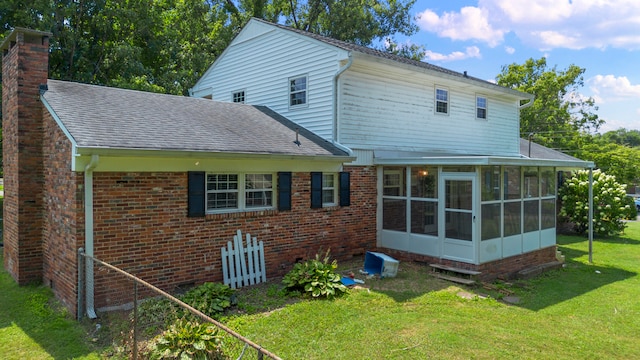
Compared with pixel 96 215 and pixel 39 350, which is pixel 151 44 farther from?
pixel 39 350

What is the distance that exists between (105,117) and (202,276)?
3597mm

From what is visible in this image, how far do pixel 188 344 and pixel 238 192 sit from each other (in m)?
4.14

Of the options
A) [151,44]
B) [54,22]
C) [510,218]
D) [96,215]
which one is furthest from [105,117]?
[151,44]

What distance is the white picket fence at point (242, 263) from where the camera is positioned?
842cm

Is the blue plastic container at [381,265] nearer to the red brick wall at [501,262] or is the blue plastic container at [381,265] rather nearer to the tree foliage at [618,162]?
the red brick wall at [501,262]

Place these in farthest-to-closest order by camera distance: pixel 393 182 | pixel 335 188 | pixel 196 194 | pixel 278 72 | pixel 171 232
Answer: pixel 278 72, pixel 393 182, pixel 335 188, pixel 196 194, pixel 171 232

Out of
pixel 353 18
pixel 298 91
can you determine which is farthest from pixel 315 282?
pixel 353 18

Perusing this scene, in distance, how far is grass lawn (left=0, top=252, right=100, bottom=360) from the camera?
582 cm

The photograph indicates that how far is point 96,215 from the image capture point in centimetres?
695

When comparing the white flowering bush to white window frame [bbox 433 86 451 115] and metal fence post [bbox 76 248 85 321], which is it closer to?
white window frame [bbox 433 86 451 115]

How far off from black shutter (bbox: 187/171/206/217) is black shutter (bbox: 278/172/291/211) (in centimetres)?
181

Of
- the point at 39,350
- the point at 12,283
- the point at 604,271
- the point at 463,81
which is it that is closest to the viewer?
the point at 39,350

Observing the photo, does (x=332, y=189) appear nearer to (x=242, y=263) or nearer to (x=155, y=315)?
(x=242, y=263)

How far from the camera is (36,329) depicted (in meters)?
6.61
